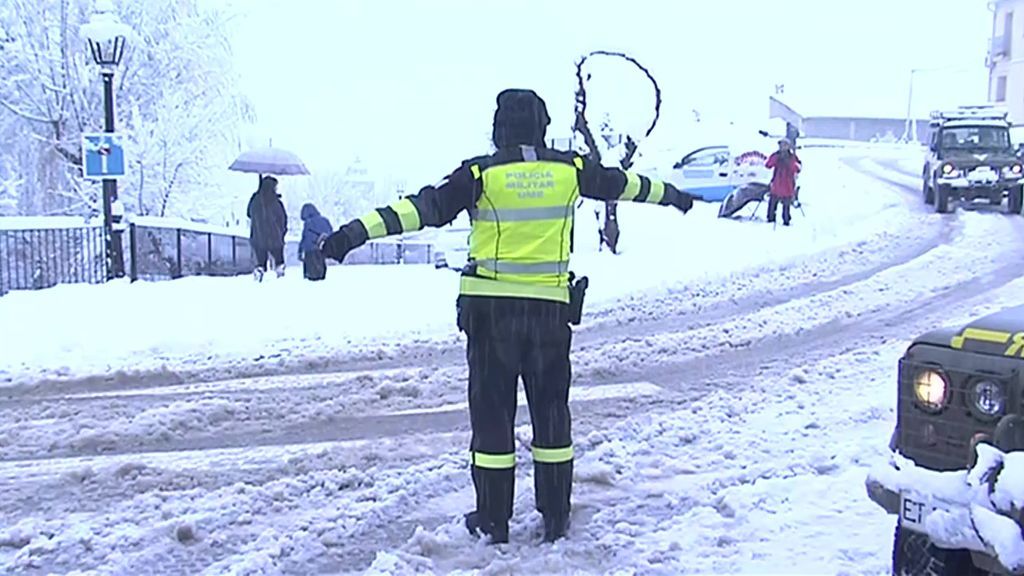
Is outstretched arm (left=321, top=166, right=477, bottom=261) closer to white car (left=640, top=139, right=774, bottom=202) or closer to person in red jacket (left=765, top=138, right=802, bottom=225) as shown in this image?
person in red jacket (left=765, top=138, right=802, bottom=225)

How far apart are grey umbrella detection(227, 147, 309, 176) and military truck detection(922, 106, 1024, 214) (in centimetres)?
1318

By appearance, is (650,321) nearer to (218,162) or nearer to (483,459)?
(483,459)

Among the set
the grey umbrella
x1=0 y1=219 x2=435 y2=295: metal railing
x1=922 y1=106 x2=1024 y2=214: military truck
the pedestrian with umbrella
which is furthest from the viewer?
x1=922 y1=106 x2=1024 y2=214: military truck

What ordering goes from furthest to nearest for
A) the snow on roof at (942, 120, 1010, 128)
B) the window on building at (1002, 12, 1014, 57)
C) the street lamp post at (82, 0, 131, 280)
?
1. the window on building at (1002, 12, 1014, 57)
2. the snow on roof at (942, 120, 1010, 128)
3. the street lamp post at (82, 0, 131, 280)

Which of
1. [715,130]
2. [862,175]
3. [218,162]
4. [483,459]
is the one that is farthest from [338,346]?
[715,130]

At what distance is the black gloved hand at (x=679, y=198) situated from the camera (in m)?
5.21

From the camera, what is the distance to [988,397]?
3.28 m

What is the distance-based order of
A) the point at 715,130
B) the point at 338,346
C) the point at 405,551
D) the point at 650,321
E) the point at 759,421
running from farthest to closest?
the point at 715,130 → the point at 650,321 → the point at 338,346 → the point at 759,421 → the point at 405,551

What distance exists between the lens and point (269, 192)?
14.9m

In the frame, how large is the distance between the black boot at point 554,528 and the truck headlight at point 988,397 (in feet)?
6.99

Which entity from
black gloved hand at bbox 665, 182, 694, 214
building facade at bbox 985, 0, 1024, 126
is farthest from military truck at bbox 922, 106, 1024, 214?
building facade at bbox 985, 0, 1024, 126

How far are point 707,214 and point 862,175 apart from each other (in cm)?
1365

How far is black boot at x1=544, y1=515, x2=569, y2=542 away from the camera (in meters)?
4.89

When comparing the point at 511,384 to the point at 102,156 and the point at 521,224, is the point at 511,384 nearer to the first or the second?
the point at 521,224
